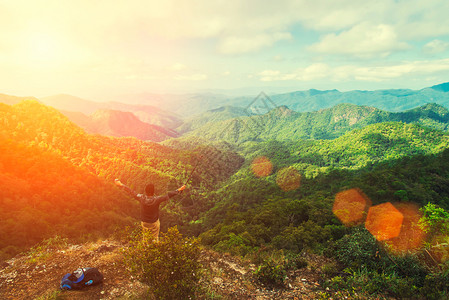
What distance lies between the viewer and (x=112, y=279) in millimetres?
10562

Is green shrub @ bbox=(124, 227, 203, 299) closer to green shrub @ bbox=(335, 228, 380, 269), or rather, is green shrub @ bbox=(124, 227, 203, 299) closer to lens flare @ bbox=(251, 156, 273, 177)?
green shrub @ bbox=(335, 228, 380, 269)

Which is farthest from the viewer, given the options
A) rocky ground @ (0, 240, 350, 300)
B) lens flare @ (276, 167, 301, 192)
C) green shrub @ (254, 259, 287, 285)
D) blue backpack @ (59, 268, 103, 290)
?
lens flare @ (276, 167, 301, 192)

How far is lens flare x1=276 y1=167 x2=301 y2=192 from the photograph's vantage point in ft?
291

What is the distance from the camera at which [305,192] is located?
254 feet

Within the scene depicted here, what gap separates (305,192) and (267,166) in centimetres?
5767

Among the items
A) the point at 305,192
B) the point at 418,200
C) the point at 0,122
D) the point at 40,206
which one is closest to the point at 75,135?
the point at 0,122

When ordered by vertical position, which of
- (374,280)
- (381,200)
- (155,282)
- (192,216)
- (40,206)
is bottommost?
(192,216)

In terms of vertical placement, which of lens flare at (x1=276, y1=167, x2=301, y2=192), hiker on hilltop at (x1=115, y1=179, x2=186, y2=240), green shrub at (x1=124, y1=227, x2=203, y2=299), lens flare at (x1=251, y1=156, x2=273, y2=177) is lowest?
lens flare at (x1=251, y1=156, x2=273, y2=177)

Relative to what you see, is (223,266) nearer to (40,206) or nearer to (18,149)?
(40,206)

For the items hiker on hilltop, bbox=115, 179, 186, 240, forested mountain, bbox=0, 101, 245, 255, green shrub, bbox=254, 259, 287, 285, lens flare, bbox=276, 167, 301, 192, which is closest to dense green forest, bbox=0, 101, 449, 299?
green shrub, bbox=254, 259, 287, 285

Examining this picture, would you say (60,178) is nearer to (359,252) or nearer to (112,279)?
(112,279)

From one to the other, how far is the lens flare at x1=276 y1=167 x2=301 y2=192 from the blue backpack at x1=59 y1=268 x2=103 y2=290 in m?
82.2

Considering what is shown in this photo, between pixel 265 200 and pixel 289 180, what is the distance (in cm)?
2997

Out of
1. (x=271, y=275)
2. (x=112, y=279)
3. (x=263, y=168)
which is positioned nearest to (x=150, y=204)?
(x=112, y=279)
